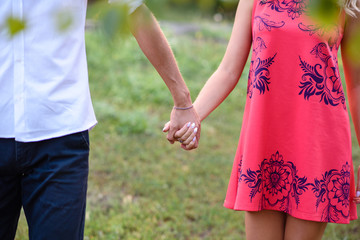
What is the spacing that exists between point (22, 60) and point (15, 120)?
0.22 meters

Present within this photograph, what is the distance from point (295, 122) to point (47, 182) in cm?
107

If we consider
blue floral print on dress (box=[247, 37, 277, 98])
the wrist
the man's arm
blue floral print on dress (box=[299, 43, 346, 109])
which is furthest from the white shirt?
blue floral print on dress (box=[299, 43, 346, 109])

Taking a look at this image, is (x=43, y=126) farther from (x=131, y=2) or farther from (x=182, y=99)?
(x=131, y=2)

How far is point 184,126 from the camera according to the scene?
7.63 feet

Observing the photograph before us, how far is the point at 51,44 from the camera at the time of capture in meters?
1.69

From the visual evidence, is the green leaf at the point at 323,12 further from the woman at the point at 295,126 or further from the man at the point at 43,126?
the woman at the point at 295,126

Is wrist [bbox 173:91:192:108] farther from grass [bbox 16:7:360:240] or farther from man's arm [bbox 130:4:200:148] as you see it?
grass [bbox 16:7:360:240]

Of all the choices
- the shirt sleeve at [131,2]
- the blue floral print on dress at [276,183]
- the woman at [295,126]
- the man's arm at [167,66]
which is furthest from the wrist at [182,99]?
the shirt sleeve at [131,2]

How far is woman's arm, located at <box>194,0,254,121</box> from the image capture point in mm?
2178

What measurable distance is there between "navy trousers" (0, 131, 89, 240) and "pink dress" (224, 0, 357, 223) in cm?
74

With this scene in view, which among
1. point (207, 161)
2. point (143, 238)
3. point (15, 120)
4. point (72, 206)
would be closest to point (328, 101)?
point (72, 206)

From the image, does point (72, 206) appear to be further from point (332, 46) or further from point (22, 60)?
point (332, 46)

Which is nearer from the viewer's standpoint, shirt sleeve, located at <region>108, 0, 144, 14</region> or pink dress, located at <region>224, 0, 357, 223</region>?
shirt sleeve, located at <region>108, 0, 144, 14</region>

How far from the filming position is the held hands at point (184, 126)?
231cm
